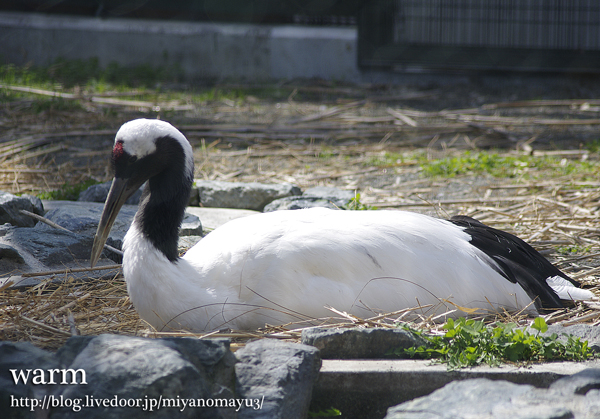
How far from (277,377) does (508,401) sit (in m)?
0.66

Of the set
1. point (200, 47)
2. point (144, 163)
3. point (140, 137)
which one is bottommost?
point (144, 163)

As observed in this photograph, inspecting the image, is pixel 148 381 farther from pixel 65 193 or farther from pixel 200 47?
pixel 200 47

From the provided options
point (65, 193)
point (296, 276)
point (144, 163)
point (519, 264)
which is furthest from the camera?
point (65, 193)

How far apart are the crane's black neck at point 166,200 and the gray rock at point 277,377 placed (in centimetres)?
81

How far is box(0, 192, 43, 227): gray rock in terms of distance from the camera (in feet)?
11.9

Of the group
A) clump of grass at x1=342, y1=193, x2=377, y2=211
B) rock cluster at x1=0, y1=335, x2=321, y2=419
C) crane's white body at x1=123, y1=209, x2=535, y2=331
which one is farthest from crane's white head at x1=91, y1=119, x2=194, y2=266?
clump of grass at x1=342, y1=193, x2=377, y2=211

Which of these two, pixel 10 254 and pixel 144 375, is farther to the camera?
pixel 10 254

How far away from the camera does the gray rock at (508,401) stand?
165 centimetres

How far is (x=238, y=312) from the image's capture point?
8.37 feet

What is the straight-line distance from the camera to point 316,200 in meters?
4.11

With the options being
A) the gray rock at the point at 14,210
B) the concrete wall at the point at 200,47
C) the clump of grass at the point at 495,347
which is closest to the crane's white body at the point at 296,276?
the clump of grass at the point at 495,347

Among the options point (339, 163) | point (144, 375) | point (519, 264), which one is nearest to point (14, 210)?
point (144, 375)

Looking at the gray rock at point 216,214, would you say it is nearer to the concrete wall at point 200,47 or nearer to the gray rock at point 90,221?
the gray rock at point 90,221

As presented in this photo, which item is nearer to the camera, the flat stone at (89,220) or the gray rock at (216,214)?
the flat stone at (89,220)
